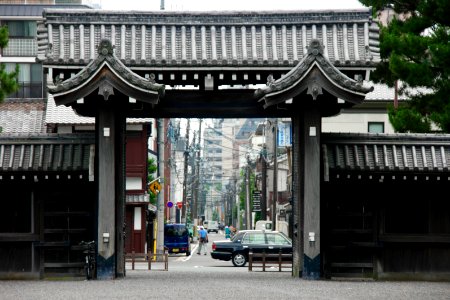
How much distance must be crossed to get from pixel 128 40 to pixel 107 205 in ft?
15.7

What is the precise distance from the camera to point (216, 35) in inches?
1081

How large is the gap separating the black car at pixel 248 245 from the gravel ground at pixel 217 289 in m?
19.4

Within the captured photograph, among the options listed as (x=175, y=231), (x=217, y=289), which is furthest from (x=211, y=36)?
(x=175, y=231)

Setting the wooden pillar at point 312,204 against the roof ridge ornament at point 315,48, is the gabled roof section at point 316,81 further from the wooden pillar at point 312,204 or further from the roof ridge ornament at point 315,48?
the wooden pillar at point 312,204

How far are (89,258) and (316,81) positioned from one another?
25.0 feet

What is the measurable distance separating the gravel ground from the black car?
63.5 feet

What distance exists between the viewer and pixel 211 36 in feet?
90.0

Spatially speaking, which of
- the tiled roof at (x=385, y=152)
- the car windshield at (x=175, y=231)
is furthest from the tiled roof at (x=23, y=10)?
the tiled roof at (x=385, y=152)

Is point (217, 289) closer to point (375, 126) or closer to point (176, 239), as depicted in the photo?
point (375, 126)

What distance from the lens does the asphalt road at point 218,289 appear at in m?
20.0

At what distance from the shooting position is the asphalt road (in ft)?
65.5

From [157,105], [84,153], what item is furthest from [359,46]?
[84,153]

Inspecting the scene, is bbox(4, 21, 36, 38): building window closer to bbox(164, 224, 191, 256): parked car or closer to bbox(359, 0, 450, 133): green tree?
bbox(164, 224, 191, 256): parked car

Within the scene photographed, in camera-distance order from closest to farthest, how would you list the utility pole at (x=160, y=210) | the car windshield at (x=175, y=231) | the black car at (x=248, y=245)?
1. the black car at (x=248, y=245)
2. the utility pole at (x=160, y=210)
3. the car windshield at (x=175, y=231)
